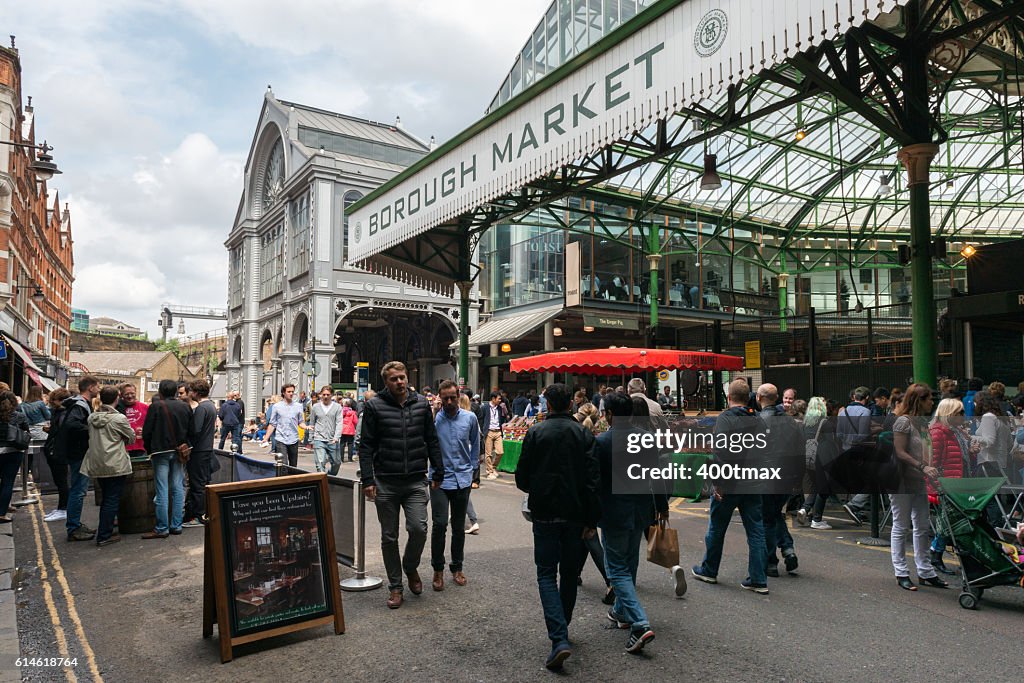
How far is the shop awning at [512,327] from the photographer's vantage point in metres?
27.8

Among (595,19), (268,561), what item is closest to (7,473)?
(268,561)

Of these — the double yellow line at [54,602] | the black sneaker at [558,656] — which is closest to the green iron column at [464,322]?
the double yellow line at [54,602]

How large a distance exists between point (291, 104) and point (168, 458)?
3887 cm

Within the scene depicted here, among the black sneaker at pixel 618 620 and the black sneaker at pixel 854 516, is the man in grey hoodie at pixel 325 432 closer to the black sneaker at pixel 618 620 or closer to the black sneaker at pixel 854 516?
the black sneaker at pixel 618 620

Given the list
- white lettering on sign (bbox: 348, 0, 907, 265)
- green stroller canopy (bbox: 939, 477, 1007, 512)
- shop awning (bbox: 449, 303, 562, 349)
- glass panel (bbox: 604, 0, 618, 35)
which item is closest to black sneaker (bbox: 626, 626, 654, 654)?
green stroller canopy (bbox: 939, 477, 1007, 512)

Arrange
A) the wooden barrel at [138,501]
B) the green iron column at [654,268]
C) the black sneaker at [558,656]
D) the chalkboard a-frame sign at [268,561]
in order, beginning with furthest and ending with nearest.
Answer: the green iron column at [654,268], the wooden barrel at [138,501], the chalkboard a-frame sign at [268,561], the black sneaker at [558,656]

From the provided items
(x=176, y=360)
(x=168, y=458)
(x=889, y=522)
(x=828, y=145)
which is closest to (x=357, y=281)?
(x=828, y=145)

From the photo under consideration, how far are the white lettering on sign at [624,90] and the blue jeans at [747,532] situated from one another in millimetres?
4347

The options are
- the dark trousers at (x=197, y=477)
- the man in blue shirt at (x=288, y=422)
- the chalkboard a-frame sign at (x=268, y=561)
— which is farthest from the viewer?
the man in blue shirt at (x=288, y=422)

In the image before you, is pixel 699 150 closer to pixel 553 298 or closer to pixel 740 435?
pixel 553 298

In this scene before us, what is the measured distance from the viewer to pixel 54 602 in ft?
19.6

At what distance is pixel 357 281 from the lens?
36969 mm

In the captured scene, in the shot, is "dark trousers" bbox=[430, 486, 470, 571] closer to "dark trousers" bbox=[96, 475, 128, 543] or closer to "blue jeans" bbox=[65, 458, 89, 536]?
"dark trousers" bbox=[96, 475, 128, 543]

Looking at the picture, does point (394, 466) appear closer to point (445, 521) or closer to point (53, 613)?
point (445, 521)
